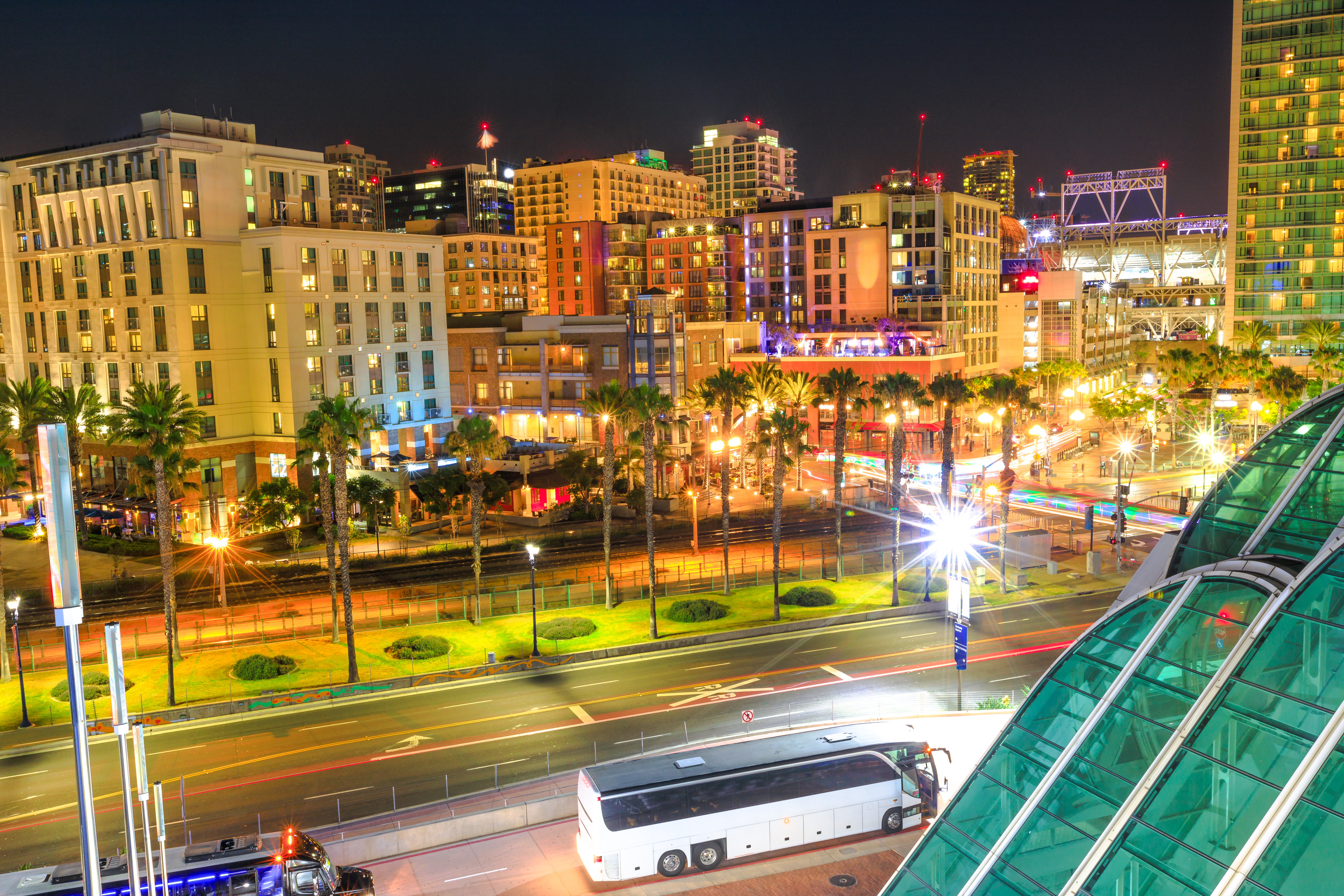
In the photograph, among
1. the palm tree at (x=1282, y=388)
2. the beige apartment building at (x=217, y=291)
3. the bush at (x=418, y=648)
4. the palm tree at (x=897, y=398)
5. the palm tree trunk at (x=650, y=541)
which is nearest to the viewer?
the bush at (x=418, y=648)

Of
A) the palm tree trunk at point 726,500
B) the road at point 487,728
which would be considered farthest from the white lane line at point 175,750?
the palm tree trunk at point 726,500

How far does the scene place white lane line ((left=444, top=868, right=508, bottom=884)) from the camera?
90.8 ft

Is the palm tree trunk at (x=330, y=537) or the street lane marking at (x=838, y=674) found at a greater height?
the palm tree trunk at (x=330, y=537)

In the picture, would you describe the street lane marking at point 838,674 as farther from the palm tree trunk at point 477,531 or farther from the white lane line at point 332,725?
the white lane line at point 332,725

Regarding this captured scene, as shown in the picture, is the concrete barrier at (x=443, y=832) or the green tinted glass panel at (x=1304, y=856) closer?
the green tinted glass panel at (x=1304, y=856)

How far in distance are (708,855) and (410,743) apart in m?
15.8

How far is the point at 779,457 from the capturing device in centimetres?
5956

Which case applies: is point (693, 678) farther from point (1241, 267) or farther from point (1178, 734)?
point (1241, 267)

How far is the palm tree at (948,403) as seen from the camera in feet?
234

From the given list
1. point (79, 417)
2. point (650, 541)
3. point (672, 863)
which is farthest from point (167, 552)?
point (79, 417)

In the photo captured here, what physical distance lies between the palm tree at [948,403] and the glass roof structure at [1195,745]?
149 feet

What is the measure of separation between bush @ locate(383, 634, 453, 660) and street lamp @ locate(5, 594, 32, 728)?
1529 cm

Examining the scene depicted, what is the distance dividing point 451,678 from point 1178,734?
34880 millimetres

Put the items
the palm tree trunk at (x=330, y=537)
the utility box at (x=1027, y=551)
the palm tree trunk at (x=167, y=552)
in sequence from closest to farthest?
the palm tree trunk at (x=167, y=552) → the palm tree trunk at (x=330, y=537) → the utility box at (x=1027, y=551)
